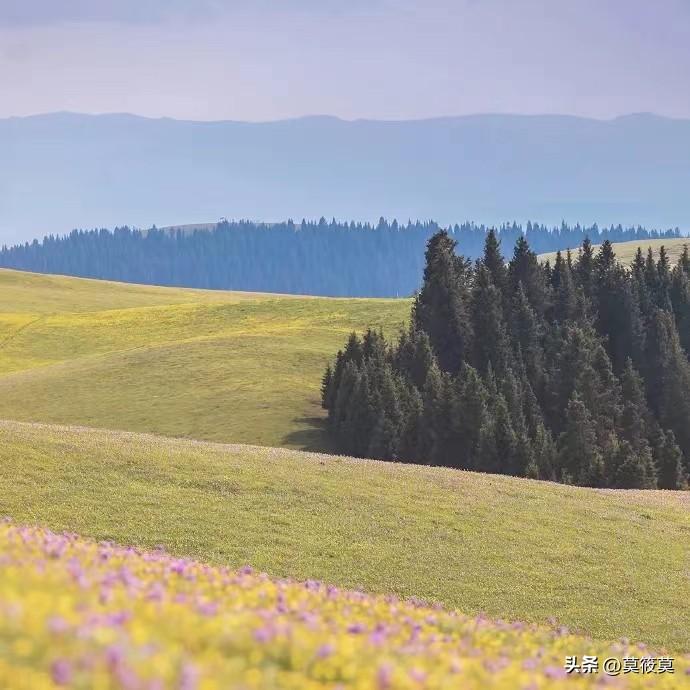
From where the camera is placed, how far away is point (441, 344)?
10794 centimetres

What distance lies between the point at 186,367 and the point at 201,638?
10562 centimetres

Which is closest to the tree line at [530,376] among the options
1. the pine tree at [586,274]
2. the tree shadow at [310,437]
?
the pine tree at [586,274]

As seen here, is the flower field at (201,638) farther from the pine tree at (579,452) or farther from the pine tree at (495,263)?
the pine tree at (495,263)

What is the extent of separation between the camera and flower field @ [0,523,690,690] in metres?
5.31

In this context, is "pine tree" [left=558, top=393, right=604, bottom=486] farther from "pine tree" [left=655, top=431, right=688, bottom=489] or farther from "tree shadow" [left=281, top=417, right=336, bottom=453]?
"tree shadow" [left=281, top=417, right=336, bottom=453]

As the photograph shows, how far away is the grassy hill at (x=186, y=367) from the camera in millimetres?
89000

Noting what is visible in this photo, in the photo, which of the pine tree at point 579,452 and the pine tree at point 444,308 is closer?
the pine tree at point 579,452

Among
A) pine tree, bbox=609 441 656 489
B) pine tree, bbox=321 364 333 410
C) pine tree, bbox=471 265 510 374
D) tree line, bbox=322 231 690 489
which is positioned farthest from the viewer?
pine tree, bbox=471 265 510 374

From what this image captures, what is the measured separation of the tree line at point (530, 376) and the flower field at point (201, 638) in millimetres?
60491

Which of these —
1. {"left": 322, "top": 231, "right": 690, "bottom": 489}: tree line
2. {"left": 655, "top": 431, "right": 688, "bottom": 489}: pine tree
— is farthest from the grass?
{"left": 655, "top": 431, "right": 688, "bottom": 489}: pine tree

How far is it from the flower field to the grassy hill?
70.4m

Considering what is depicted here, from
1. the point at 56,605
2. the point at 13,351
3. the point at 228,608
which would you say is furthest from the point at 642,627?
the point at 13,351

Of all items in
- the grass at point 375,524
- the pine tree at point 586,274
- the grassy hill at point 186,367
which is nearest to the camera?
the grass at point 375,524

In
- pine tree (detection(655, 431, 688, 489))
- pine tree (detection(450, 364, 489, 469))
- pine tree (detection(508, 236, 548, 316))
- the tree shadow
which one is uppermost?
pine tree (detection(508, 236, 548, 316))
